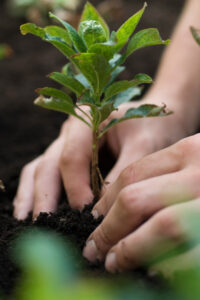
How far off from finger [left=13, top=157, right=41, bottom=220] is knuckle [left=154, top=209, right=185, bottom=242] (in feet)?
2.94

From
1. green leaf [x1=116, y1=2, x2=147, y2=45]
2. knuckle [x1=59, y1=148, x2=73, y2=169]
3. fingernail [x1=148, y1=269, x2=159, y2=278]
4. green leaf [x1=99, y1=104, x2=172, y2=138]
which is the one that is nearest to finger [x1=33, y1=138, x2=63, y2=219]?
knuckle [x1=59, y1=148, x2=73, y2=169]

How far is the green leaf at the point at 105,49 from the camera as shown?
121 cm

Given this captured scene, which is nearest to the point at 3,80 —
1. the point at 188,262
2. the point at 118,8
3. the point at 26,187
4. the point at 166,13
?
the point at 118,8

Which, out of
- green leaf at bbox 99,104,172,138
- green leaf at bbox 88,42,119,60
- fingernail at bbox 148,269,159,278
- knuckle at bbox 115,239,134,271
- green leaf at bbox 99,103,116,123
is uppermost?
green leaf at bbox 88,42,119,60

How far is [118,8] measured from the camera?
4.19 metres

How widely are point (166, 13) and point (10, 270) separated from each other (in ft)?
14.8

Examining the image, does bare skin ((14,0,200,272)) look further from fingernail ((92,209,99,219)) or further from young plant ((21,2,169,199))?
young plant ((21,2,169,199))

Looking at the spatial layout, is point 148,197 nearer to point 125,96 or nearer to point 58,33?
point 125,96

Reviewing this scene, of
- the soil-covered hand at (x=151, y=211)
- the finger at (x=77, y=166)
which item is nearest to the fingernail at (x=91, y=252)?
the soil-covered hand at (x=151, y=211)

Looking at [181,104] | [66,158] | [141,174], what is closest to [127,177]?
[141,174]

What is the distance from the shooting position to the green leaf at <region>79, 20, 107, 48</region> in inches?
49.4

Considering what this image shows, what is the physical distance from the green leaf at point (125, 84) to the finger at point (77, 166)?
424mm

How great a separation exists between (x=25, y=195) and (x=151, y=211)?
94cm

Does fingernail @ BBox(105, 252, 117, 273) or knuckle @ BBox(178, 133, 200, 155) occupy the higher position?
knuckle @ BBox(178, 133, 200, 155)
